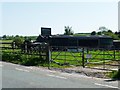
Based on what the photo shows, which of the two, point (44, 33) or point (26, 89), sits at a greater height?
point (44, 33)

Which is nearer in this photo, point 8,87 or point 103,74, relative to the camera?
point 8,87

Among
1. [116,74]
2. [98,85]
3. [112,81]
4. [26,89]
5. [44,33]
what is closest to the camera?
[26,89]

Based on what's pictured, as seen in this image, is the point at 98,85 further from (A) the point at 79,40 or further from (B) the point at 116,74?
(A) the point at 79,40

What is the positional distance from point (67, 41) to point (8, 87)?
45.5 meters

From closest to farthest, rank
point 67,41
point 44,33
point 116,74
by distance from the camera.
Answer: point 116,74 → point 44,33 → point 67,41

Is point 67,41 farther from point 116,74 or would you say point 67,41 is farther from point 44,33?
point 116,74

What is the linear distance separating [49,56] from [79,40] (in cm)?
3701

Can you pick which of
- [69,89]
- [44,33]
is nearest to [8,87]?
[69,89]

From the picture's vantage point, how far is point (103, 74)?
14.8 meters

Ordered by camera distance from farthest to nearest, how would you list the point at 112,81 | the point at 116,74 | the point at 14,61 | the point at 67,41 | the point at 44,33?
1. the point at 67,41
2. the point at 44,33
3. the point at 14,61
4. the point at 116,74
5. the point at 112,81

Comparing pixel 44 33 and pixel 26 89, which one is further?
pixel 44 33

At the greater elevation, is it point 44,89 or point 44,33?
point 44,33

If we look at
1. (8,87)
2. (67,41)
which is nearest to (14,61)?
(8,87)

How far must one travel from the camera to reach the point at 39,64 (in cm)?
1997
